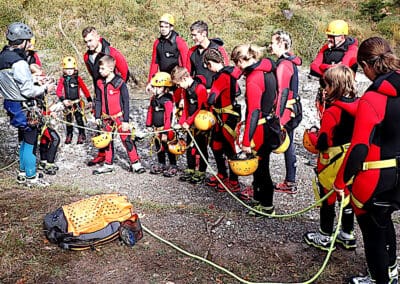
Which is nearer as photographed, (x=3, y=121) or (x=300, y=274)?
(x=300, y=274)

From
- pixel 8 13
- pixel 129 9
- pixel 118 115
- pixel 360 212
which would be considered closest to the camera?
pixel 360 212

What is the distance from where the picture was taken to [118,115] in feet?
27.3

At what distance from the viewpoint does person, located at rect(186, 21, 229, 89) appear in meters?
7.89

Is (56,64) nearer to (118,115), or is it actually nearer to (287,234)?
(118,115)

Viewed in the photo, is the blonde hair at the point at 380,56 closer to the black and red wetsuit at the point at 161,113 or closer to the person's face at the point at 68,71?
the black and red wetsuit at the point at 161,113

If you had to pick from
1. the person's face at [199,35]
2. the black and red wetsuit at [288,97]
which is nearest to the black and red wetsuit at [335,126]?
the black and red wetsuit at [288,97]

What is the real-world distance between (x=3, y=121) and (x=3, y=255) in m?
6.53

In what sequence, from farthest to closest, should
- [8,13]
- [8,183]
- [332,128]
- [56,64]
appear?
[8,13]
[56,64]
[8,183]
[332,128]

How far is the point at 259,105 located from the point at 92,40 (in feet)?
12.2

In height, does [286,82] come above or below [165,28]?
below

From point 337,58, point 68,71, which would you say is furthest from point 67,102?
point 337,58

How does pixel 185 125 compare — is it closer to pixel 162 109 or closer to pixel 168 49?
pixel 162 109

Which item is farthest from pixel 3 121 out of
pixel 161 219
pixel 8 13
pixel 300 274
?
pixel 8 13

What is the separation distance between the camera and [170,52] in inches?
352
